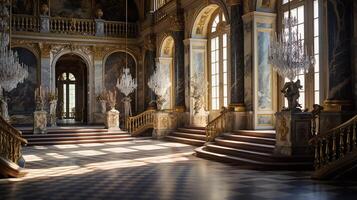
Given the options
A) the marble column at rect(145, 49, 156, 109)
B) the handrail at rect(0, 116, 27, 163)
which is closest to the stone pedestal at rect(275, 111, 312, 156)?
the handrail at rect(0, 116, 27, 163)

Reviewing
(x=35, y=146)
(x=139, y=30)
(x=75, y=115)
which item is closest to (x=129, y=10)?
(x=139, y=30)

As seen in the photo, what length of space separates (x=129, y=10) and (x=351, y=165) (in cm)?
1833

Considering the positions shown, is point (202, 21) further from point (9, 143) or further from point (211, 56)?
point (9, 143)

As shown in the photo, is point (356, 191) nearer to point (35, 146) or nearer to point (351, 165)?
point (351, 165)

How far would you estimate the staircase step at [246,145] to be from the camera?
10641mm

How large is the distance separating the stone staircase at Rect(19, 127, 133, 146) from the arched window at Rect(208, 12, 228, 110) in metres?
4.05

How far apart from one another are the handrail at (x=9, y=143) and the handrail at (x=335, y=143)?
236 inches

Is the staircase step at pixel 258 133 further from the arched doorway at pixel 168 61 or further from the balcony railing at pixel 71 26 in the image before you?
the balcony railing at pixel 71 26

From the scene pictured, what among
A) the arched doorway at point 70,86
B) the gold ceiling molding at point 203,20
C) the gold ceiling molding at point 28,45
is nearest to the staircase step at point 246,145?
the gold ceiling molding at point 203,20

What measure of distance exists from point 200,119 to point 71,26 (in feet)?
30.6

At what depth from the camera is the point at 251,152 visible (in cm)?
1068

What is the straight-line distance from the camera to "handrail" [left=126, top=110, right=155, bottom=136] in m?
19.4

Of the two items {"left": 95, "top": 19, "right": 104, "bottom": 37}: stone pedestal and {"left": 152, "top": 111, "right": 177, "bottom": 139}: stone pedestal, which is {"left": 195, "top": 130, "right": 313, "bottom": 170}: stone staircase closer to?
{"left": 152, "top": 111, "right": 177, "bottom": 139}: stone pedestal

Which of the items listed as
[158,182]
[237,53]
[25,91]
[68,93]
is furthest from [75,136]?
[68,93]
